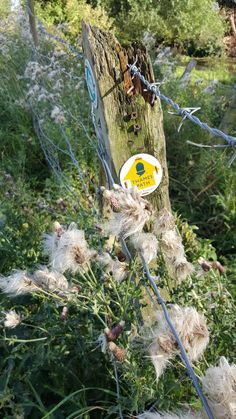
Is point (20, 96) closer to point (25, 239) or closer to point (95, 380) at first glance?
point (25, 239)

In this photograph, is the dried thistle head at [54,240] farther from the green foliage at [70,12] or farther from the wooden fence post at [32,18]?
the green foliage at [70,12]

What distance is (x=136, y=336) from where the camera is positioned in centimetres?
133

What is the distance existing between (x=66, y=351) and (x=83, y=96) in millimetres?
2758

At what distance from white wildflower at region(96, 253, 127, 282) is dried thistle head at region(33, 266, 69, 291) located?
0.15 m

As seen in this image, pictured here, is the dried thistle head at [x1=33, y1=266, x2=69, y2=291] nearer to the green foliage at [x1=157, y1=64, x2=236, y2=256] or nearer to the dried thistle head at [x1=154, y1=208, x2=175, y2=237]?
the dried thistle head at [x1=154, y1=208, x2=175, y2=237]

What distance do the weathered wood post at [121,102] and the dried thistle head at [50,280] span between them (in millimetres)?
582

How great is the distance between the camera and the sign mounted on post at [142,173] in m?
1.77

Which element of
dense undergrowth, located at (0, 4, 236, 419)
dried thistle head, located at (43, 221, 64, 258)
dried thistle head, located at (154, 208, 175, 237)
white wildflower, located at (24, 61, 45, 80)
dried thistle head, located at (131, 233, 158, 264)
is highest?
dried thistle head, located at (131, 233, 158, 264)

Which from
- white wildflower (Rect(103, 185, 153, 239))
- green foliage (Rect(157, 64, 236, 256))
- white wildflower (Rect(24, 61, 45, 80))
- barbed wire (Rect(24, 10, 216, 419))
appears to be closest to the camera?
barbed wire (Rect(24, 10, 216, 419))

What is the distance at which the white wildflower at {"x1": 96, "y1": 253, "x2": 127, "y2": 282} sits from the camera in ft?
4.75

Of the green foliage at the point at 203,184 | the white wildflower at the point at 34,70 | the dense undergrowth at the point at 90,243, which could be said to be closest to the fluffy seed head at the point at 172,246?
the dense undergrowth at the point at 90,243

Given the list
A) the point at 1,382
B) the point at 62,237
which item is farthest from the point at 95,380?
the point at 62,237

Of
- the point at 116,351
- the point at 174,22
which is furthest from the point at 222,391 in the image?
the point at 174,22

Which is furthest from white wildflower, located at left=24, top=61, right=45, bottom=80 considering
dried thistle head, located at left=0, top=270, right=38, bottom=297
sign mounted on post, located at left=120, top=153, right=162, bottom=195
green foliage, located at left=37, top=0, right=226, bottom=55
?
green foliage, located at left=37, top=0, right=226, bottom=55
